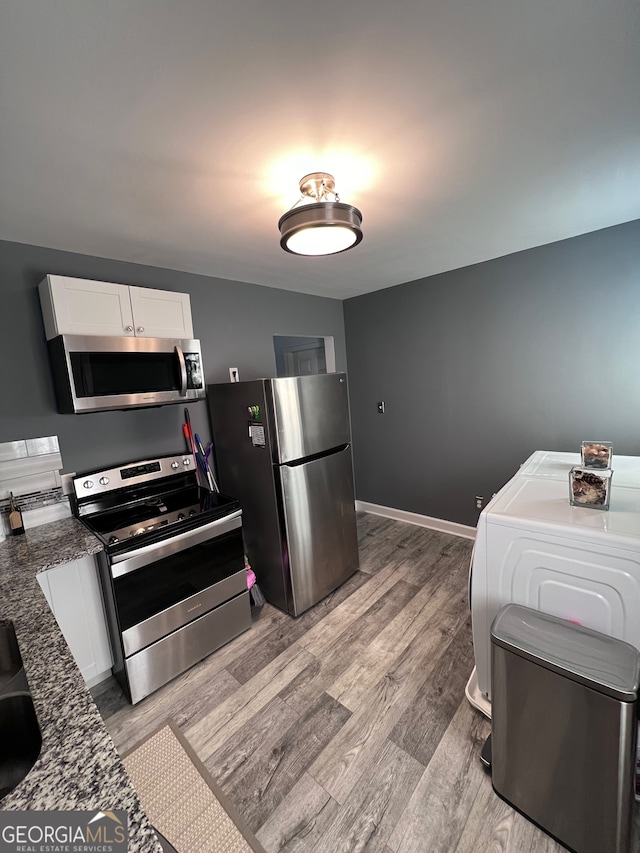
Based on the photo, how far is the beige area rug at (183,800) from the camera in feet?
3.93

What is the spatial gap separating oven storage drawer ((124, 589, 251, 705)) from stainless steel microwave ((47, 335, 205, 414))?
1.28 metres

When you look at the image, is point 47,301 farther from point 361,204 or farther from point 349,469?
point 349,469

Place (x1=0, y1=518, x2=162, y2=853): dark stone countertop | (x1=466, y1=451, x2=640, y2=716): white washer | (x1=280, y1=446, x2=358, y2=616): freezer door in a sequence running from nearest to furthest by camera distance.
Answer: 1. (x1=0, y1=518, x2=162, y2=853): dark stone countertop
2. (x1=466, y1=451, x2=640, y2=716): white washer
3. (x1=280, y1=446, x2=358, y2=616): freezer door

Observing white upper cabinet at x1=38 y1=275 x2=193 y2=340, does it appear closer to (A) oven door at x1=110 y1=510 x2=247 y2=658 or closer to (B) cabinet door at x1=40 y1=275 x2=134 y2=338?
(B) cabinet door at x1=40 y1=275 x2=134 y2=338

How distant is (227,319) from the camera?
8.99 feet

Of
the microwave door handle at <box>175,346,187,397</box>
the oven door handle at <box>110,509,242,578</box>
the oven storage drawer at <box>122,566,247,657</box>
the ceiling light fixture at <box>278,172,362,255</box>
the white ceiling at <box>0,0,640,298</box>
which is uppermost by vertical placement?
the white ceiling at <box>0,0,640,298</box>

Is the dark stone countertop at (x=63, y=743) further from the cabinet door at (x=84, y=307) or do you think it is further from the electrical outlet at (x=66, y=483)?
the cabinet door at (x=84, y=307)

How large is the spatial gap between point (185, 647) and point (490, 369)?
294cm

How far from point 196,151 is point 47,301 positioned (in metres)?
1.17

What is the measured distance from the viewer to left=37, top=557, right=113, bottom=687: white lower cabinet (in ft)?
5.35

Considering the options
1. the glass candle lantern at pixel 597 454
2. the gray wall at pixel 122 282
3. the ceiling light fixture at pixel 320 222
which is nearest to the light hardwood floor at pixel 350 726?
the glass candle lantern at pixel 597 454

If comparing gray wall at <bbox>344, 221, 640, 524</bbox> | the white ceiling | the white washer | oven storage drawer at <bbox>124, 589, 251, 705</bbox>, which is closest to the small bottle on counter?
oven storage drawer at <bbox>124, 589, 251, 705</bbox>

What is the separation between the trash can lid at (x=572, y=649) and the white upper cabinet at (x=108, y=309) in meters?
2.26

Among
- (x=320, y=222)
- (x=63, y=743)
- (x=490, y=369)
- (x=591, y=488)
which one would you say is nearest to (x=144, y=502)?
(x=63, y=743)
